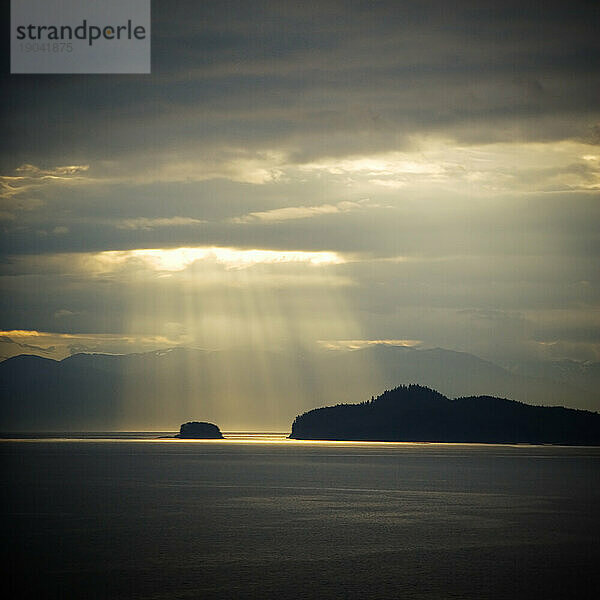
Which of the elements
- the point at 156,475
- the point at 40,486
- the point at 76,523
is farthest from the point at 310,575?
the point at 156,475

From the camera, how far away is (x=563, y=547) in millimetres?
63750

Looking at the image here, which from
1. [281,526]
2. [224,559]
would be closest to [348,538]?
[281,526]

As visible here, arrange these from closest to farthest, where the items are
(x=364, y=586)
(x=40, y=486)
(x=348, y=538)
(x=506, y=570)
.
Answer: (x=364, y=586)
(x=506, y=570)
(x=348, y=538)
(x=40, y=486)

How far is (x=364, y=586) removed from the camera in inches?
1945

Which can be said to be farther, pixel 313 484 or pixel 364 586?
pixel 313 484

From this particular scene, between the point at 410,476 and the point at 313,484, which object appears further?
the point at 410,476

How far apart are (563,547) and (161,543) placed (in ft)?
99.1

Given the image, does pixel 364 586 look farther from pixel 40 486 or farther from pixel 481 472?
pixel 481 472

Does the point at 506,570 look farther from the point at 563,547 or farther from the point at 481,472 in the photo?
the point at 481,472

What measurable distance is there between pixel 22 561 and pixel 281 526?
83.7 ft

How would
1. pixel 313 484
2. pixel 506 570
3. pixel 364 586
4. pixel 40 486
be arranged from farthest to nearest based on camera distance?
pixel 313 484 < pixel 40 486 < pixel 506 570 < pixel 364 586

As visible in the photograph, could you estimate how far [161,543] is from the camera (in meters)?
64.2

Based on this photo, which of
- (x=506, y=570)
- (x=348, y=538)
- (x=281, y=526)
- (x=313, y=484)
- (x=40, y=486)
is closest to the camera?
(x=506, y=570)

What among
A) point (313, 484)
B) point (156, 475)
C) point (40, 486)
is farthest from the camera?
point (156, 475)
